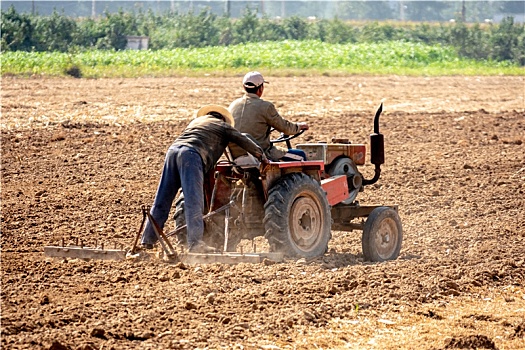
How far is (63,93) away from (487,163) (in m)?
12.8

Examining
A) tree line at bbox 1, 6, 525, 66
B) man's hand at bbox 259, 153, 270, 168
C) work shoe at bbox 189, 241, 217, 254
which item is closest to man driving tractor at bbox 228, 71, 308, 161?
man's hand at bbox 259, 153, 270, 168

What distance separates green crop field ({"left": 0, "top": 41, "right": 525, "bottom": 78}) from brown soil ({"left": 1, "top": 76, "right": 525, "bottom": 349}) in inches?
363

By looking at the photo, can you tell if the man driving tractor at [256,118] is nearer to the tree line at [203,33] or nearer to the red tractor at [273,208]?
the red tractor at [273,208]

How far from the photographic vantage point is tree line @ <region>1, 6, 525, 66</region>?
3975 centimetres

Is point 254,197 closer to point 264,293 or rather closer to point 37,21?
point 264,293

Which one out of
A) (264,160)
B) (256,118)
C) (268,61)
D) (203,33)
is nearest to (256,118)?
(256,118)

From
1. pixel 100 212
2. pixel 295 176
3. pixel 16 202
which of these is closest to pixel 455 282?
pixel 295 176

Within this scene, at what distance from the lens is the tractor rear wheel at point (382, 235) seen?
10156 millimetres

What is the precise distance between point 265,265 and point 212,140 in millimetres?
1217

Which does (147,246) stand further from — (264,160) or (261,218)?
(264,160)

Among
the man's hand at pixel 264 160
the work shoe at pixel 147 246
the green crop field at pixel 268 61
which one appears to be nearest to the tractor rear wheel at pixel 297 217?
the man's hand at pixel 264 160

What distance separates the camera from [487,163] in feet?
54.6

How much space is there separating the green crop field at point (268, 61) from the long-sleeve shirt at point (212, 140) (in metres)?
23.1

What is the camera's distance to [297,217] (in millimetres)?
9555
